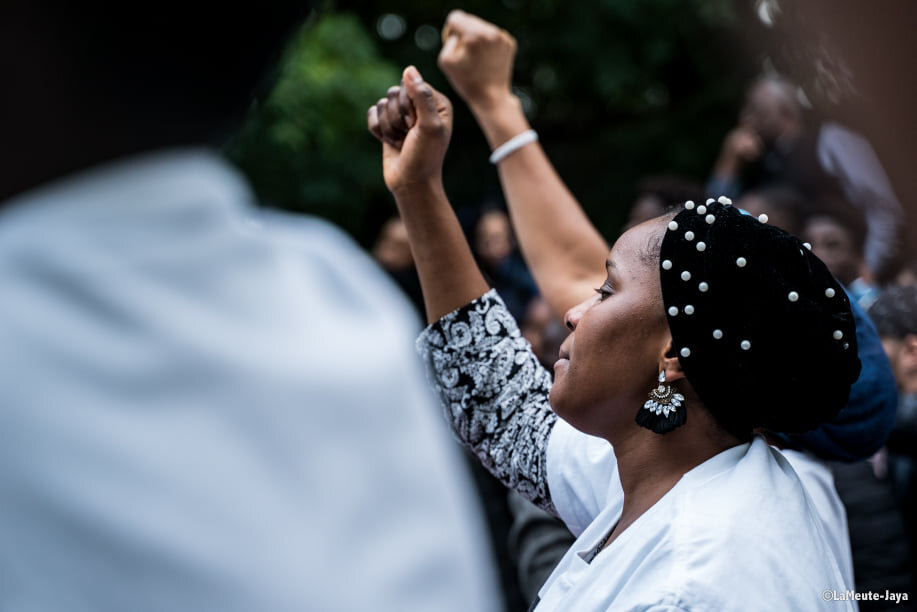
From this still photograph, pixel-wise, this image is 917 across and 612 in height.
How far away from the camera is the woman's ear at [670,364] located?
179 centimetres

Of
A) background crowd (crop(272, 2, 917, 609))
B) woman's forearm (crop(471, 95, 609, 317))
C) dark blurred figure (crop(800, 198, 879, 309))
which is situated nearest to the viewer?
woman's forearm (crop(471, 95, 609, 317))

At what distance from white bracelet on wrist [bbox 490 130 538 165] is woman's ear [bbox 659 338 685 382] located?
822 millimetres

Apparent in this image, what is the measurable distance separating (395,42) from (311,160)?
12.3ft

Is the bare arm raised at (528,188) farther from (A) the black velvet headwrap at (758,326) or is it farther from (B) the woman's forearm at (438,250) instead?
(A) the black velvet headwrap at (758,326)

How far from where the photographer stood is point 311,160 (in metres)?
9.03

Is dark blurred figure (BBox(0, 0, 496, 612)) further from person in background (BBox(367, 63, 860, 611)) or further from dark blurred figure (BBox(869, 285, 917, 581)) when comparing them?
dark blurred figure (BBox(869, 285, 917, 581))

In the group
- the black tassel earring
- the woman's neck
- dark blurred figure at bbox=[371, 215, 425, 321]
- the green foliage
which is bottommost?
the woman's neck

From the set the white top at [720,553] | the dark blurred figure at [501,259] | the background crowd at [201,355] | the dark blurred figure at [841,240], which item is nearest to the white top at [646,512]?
the white top at [720,553]

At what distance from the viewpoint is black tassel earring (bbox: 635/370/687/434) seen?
1776 millimetres

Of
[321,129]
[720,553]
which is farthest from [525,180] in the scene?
[321,129]

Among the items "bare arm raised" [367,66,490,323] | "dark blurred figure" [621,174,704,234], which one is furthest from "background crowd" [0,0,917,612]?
"dark blurred figure" [621,174,704,234]

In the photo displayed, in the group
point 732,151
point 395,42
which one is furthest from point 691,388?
point 395,42

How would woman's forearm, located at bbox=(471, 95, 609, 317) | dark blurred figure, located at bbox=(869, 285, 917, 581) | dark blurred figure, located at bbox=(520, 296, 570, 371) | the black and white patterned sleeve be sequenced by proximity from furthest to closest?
dark blurred figure, located at bbox=(520, 296, 570, 371) → dark blurred figure, located at bbox=(869, 285, 917, 581) → woman's forearm, located at bbox=(471, 95, 609, 317) → the black and white patterned sleeve

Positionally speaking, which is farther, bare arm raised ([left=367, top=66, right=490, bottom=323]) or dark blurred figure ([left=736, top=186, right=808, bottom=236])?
dark blurred figure ([left=736, top=186, right=808, bottom=236])
